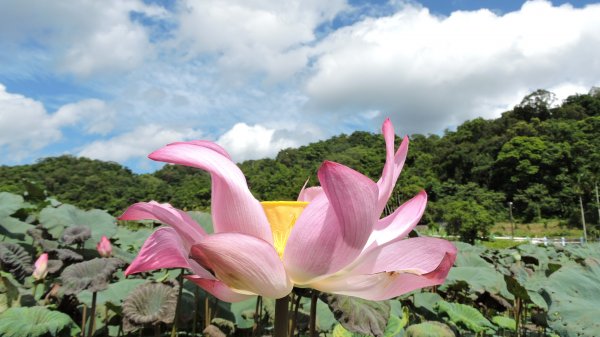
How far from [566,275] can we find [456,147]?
1898 inches

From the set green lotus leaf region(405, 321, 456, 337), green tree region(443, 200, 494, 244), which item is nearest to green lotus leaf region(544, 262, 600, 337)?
green lotus leaf region(405, 321, 456, 337)

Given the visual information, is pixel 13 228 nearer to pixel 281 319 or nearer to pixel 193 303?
pixel 193 303

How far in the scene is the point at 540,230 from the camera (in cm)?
3328

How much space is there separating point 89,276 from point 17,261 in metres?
0.82

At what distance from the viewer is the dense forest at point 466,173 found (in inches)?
1082

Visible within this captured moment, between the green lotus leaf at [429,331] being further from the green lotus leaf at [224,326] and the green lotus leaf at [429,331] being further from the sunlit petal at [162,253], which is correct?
the sunlit petal at [162,253]

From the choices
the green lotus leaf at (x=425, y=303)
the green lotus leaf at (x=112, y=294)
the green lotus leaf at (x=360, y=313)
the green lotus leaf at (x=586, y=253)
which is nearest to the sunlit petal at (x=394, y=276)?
the green lotus leaf at (x=360, y=313)

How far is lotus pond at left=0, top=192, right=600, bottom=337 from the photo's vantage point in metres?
1.06

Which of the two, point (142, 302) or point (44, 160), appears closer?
point (142, 302)

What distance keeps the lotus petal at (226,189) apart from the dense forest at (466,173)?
20.8 m

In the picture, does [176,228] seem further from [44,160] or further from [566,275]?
[44,160]

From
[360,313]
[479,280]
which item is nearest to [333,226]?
→ [360,313]

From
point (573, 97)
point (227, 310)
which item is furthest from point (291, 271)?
point (573, 97)

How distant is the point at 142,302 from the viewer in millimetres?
1691
